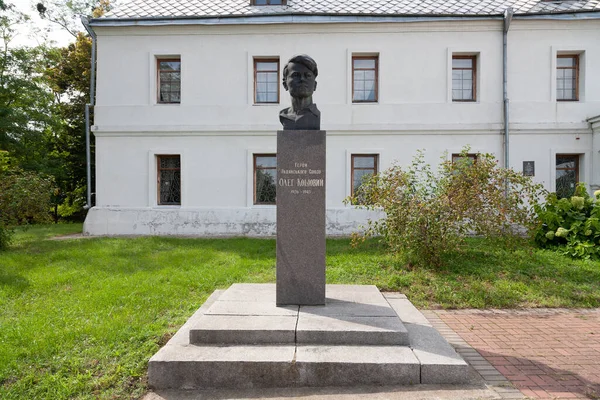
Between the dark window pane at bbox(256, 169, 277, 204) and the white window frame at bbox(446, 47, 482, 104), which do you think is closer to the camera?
the white window frame at bbox(446, 47, 482, 104)

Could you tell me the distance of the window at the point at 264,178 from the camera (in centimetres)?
1320

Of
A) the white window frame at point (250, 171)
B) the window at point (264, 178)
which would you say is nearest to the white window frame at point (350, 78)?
the white window frame at point (250, 171)

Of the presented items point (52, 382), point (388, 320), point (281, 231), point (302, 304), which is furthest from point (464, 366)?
point (52, 382)

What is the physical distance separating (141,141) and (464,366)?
1216cm

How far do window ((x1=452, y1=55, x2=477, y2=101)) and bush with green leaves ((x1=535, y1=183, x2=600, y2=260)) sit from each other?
15.8 feet

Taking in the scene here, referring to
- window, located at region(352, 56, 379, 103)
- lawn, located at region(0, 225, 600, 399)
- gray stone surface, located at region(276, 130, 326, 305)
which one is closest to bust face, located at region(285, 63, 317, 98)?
gray stone surface, located at region(276, 130, 326, 305)

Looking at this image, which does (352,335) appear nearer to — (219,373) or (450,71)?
(219,373)

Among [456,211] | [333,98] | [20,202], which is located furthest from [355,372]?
[333,98]

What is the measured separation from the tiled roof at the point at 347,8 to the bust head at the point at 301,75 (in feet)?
29.2

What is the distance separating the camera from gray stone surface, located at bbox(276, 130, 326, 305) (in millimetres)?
4801

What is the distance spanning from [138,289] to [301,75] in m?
4.25

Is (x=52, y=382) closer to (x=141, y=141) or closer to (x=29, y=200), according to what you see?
(x=29, y=200)

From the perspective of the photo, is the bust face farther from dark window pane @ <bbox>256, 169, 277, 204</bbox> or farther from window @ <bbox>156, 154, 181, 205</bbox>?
window @ <bbox>156, 154, 181, 205</bbox>

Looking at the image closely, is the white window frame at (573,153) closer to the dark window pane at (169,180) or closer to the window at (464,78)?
the window at (464,78)
